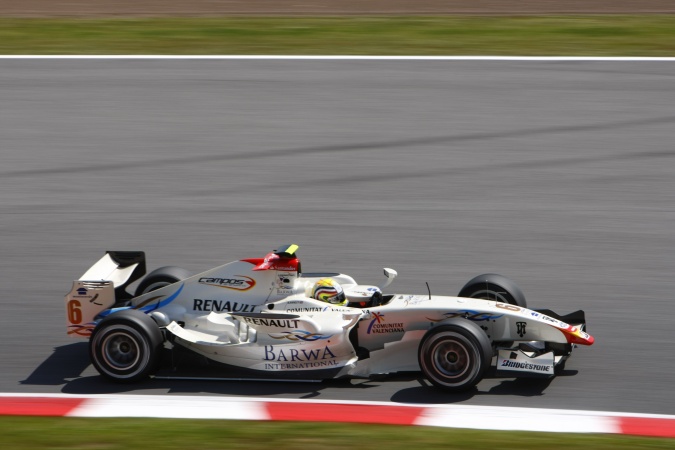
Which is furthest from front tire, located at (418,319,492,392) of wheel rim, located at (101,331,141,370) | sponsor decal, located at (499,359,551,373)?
wheel rim, located at (101,331,141,370)

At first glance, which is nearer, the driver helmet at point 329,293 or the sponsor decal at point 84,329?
the driver helmet at point 329,293

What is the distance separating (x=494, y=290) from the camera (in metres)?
7.66

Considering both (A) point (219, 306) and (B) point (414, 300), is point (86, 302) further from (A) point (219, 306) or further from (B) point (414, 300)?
(B) point (414, 300)

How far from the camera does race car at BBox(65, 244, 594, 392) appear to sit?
6852 millimetres

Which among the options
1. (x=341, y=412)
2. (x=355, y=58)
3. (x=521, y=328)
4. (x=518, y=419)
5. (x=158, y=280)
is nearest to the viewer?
(x=518, y=419)

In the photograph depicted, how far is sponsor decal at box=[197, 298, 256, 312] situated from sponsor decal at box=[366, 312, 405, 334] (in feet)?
2.82

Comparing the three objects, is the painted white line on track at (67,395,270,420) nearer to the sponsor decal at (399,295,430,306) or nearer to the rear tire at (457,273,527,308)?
the sponsor decal at (399,295,430,306)

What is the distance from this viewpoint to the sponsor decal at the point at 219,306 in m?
7.40

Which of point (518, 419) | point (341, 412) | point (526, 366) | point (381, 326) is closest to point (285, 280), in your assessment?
point (381, 326)

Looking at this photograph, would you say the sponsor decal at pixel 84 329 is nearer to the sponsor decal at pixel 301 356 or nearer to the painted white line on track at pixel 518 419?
the sponsor decal at pixel 301 356

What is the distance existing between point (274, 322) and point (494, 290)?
5.46 feet

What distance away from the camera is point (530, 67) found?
14.5 m
